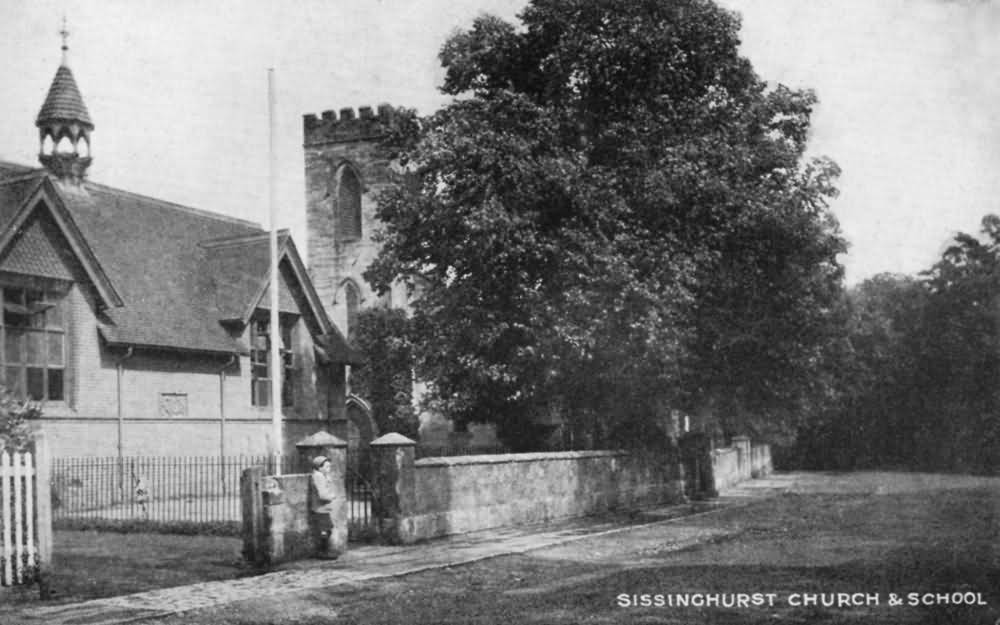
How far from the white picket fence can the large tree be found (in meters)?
14.0

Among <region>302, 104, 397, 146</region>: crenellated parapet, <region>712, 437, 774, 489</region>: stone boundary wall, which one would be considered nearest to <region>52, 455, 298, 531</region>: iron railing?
<region>712, 437, 774, 489</region>: stone boundary wall

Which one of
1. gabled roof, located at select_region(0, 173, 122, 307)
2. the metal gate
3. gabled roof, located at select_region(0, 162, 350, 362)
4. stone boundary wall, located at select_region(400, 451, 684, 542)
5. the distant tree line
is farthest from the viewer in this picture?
the distant tree line

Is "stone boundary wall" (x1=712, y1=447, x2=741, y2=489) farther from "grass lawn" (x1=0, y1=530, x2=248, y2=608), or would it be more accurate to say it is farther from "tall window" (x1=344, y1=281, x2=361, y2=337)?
"tall window" (x1=344, y1=281, x2=361, y2=337)

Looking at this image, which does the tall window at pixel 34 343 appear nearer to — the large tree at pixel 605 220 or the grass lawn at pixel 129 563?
the grass lawn at pixel 129 563

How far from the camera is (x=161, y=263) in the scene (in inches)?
1238

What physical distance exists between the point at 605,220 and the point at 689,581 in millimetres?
13890

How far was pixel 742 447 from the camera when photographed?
42.8 m

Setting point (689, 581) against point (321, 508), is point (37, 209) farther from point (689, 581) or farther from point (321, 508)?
point (689, 581)

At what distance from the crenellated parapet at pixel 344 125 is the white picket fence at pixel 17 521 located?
43.1m

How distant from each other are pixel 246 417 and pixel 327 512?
1667 centimetres

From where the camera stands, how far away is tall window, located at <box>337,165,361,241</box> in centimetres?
5416

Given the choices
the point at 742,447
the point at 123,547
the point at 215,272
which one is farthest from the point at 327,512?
the point at 742,447

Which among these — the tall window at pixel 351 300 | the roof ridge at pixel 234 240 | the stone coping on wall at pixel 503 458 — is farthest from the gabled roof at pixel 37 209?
the tall window at pixel 351 300

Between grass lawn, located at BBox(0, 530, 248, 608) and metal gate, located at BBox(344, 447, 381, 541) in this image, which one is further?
metal gate, located at BBox(344, 447, 381, 541)
